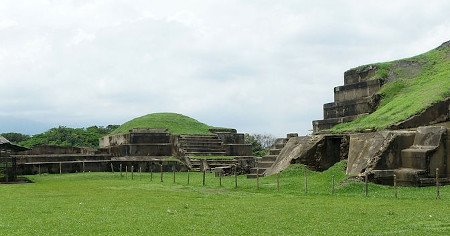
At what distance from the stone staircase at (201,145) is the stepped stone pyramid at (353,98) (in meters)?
9.48

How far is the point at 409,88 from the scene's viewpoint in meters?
27.0

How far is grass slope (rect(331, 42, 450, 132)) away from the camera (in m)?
22.7

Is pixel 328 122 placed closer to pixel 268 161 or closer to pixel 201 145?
pixel 268 161

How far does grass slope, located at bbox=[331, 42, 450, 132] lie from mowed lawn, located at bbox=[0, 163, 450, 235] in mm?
4992

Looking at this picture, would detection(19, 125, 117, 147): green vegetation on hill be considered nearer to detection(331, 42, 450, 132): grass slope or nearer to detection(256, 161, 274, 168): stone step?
detection(256, 161, 274, 168): stone step

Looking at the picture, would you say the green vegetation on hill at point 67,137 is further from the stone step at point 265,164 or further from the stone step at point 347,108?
the stone step at point 347,108

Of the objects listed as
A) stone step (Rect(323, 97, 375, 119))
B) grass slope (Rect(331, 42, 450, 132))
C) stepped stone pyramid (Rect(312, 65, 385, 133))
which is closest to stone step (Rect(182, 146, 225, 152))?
stepped stone pyramid (Rect(312, 65, 385, 133))

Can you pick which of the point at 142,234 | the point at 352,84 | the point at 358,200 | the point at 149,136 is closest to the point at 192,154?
the point at 149,136

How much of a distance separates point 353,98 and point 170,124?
695 inches

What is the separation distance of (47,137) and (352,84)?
3574 centimetres

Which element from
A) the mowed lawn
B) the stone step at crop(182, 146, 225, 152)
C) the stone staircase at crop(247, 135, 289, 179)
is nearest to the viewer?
the mowed lawn

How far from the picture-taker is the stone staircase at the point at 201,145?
36.8 meters

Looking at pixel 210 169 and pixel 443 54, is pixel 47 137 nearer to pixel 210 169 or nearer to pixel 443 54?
pixel 210 169

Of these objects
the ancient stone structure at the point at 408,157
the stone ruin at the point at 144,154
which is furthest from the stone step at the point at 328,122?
the ancient stone structure at the point at 408,157
